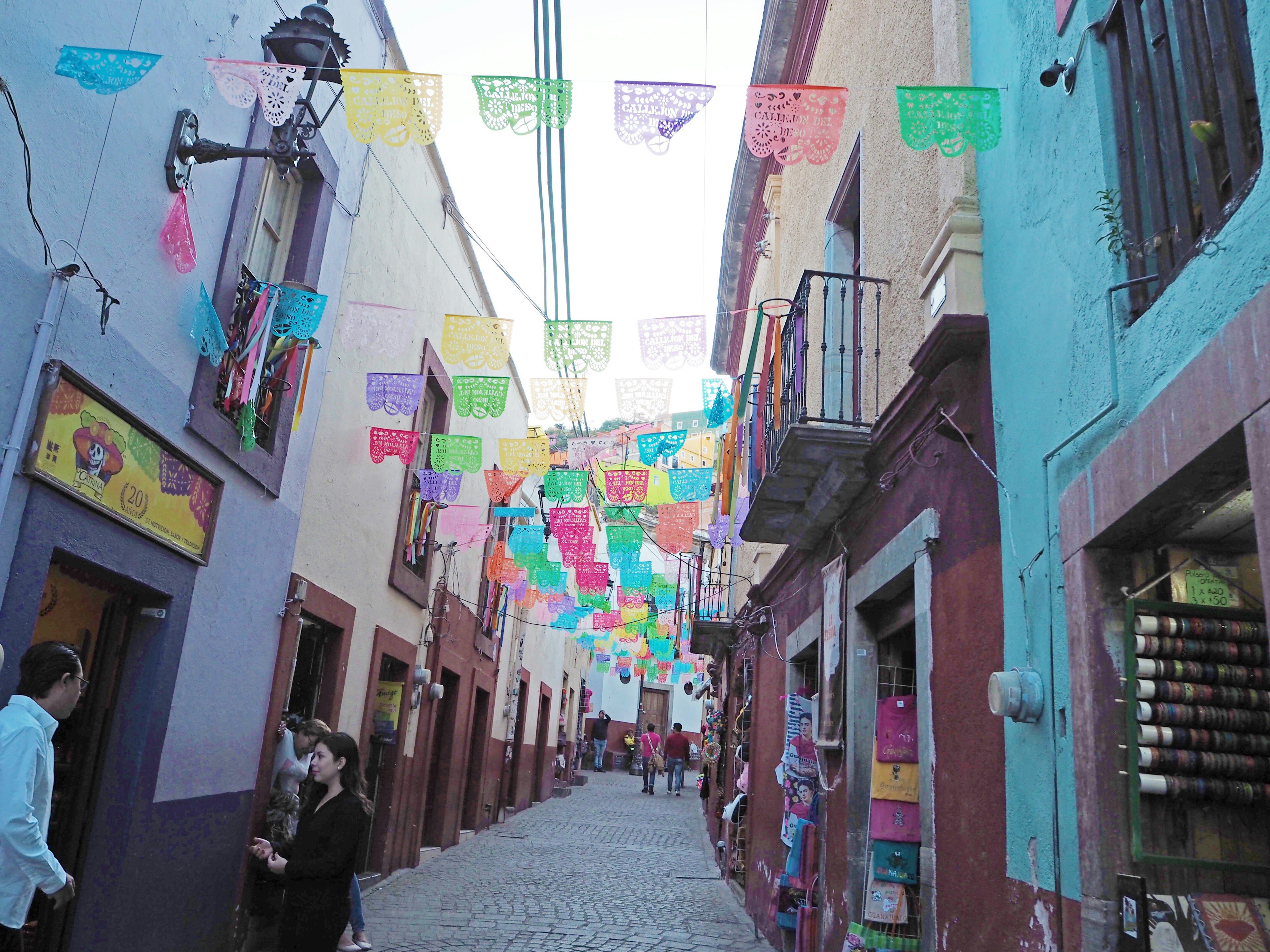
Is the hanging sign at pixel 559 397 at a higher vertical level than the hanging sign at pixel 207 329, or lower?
higher

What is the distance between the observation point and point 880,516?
251 inches

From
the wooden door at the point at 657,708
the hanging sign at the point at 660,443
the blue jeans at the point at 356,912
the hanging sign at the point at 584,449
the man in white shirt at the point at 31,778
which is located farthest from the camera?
the wooden door at the point at 657,708

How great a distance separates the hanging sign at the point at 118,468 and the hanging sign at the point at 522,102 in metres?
2.54

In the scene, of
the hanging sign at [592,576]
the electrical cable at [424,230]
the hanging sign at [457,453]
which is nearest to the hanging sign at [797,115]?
the electrical cable at [424,230]

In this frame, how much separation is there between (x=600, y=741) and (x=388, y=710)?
2637 cm

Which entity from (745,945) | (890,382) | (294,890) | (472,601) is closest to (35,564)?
(294,890)

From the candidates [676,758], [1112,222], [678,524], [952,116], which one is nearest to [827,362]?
[952,116]

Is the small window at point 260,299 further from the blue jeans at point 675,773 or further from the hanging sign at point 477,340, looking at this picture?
the blue jeans at point 675,773

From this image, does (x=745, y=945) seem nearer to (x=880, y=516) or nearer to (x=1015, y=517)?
(x=880, y=516)

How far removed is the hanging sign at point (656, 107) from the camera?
550 centimetres

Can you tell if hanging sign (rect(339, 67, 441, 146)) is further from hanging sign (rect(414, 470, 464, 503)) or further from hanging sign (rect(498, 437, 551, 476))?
hanging sign (rect(414, 470, 464, 503))

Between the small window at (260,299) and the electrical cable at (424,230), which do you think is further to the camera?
the electrical cable at (424,230)

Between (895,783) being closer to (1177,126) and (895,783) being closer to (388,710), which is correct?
(1177,126)

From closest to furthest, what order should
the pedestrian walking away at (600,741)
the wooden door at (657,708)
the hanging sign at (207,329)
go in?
1. the hanging sign at (207,329)
2. the pedestrian walking away at (600,741)
3. the wooden door at (657,708)
